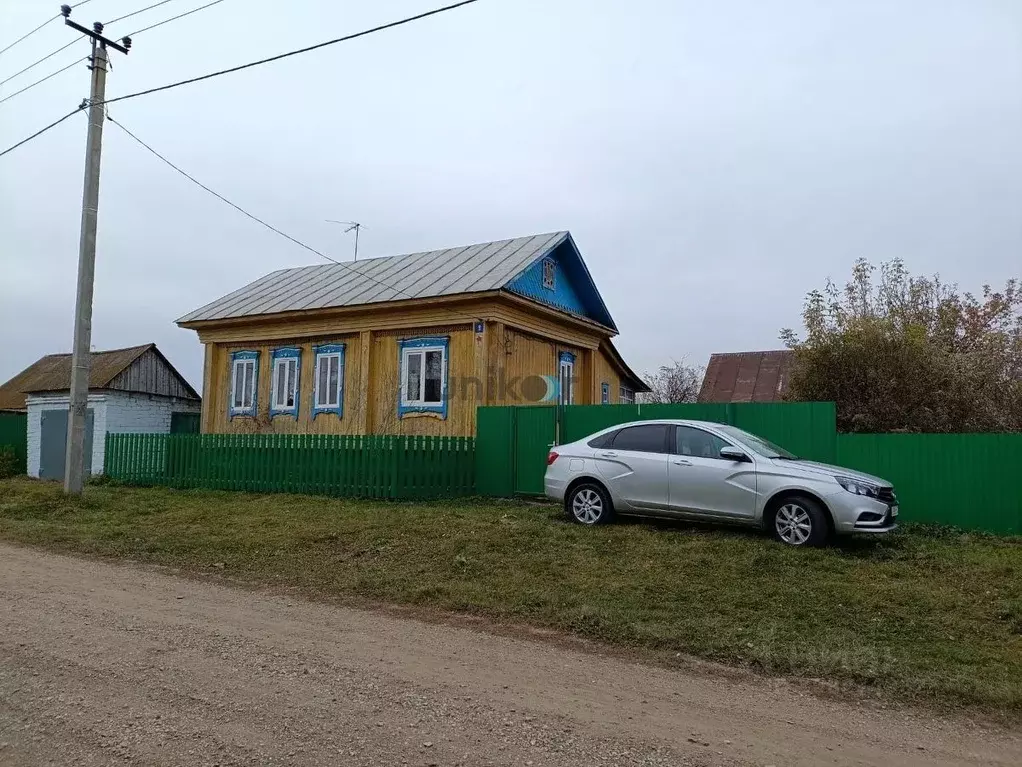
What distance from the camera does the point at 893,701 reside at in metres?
4.84

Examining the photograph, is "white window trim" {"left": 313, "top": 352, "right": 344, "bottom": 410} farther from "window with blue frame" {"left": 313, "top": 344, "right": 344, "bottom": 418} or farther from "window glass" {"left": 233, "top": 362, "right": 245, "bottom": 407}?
"window glass" {"left": 233, "top": 362, "right": 245, "bottom": 407}

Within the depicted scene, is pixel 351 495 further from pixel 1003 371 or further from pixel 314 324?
pixel 1003 371

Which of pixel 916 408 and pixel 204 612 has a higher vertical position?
pixel 916 408

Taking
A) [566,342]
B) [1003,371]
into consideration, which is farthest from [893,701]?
[566,342]

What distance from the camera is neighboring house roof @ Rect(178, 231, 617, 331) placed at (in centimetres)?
1750

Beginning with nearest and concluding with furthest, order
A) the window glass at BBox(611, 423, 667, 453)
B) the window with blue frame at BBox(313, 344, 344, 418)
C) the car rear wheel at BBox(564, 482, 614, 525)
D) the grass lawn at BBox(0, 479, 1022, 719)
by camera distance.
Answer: the grass lawn at BBox(0, 479, 1022, 719)
the window glass at BBox(611, 423, 667, 453)
the car rear wheel at BBox(564, 482, 614, 525)
the window with blue frame at BBox(313, 344, 344, 418)

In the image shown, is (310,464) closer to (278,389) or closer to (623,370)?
(278,389)

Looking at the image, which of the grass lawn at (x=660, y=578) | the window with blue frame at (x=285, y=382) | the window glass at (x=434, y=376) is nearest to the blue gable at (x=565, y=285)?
the window glass at (x=434, y=376)

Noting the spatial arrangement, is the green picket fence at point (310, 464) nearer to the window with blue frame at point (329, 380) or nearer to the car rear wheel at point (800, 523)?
the window with blue frame at point (329, 380)

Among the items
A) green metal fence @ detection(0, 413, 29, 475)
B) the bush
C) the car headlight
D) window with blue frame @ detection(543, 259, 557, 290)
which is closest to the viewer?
the car headlight

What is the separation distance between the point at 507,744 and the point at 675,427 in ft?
22.3

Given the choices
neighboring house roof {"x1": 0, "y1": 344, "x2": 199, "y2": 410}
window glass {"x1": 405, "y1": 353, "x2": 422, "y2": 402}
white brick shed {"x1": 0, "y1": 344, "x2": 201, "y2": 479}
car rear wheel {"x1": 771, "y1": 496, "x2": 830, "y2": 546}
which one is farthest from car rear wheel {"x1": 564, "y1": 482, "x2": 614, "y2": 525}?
neighboring house roof {"x1": 0, "y1": 344, "x2": 199, "y2": 410}

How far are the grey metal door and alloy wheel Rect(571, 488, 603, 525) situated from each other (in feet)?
51.1

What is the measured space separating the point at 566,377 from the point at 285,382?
7310 mm
